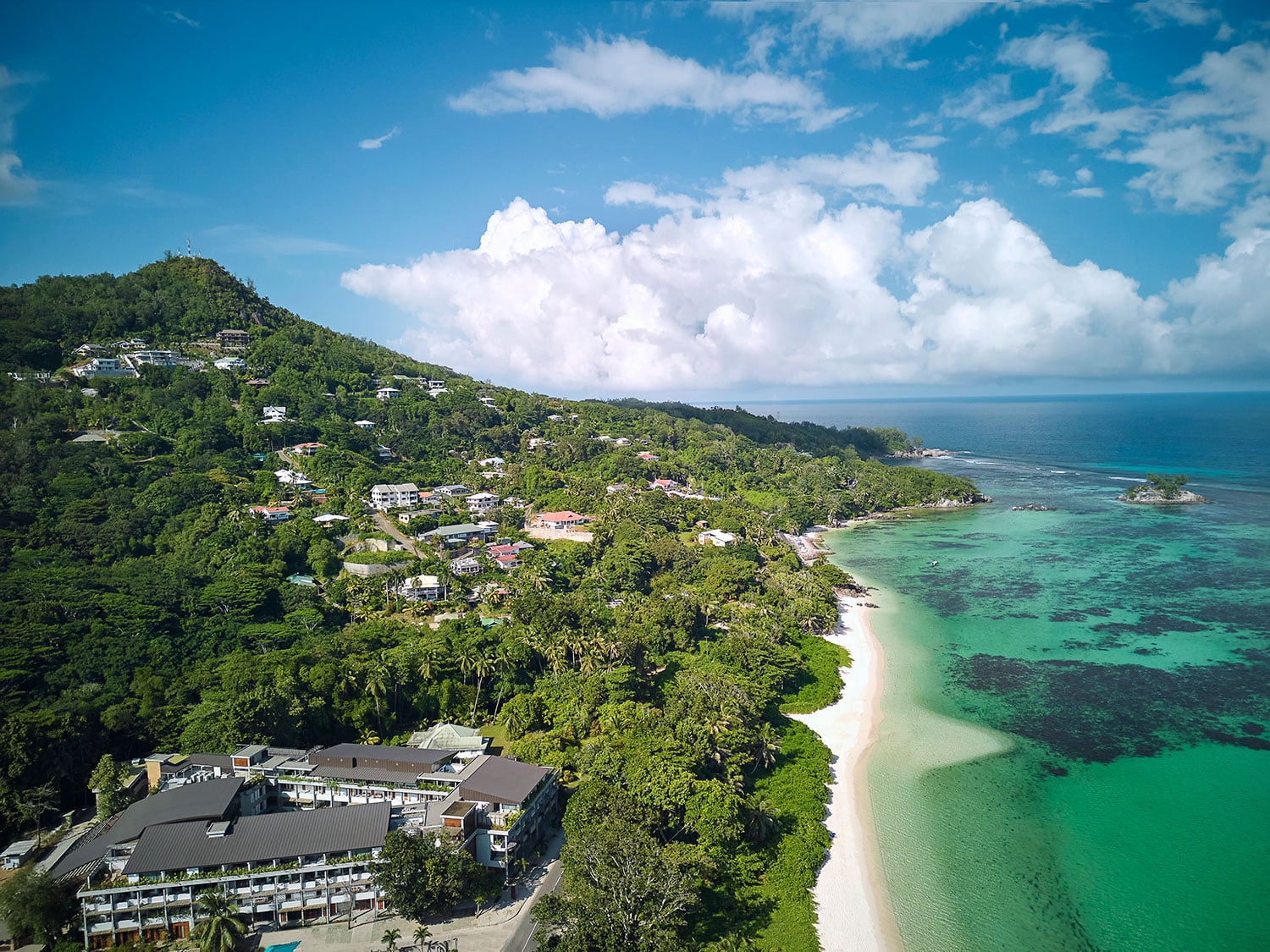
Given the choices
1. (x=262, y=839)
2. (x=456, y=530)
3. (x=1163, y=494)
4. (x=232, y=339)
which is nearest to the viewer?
(x=262, y=839)

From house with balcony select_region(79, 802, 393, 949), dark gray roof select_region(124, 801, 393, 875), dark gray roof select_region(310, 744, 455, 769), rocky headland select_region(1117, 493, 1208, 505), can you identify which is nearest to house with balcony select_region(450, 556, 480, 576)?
dark gray roof select_region(310, 744, 455, 769)

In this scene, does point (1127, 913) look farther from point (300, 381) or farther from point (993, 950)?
point (300, 381)

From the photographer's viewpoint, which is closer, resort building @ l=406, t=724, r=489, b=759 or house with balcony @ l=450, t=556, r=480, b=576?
resort building @ l=406, t=724, r=489, b=759

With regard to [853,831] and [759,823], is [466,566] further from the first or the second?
[853,831]

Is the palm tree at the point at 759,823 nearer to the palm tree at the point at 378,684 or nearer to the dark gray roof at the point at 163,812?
the palm tree at the point at 378,684

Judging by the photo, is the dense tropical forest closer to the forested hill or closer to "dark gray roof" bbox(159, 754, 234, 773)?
"dark gray roof" bbox(159, 754, 234, 773)

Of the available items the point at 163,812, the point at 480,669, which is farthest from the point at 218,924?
the point at 480,669

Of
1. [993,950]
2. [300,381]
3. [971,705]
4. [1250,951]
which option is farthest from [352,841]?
[300,381]
